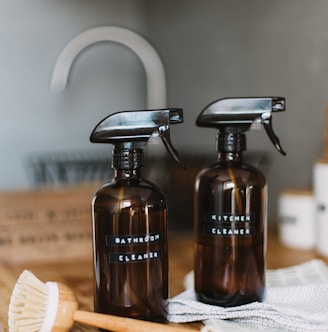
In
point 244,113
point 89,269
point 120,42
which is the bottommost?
point 89,269

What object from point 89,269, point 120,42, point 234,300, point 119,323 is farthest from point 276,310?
point 120,42

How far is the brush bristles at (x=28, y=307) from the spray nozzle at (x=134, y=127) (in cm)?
16

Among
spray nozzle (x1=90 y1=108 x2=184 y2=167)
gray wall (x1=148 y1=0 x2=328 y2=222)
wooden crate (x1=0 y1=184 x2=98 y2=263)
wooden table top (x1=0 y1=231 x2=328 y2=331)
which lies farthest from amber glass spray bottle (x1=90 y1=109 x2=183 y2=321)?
gray wall (x1=148 y1=0 x2=328 y2=222)

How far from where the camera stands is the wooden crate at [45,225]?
88 cm

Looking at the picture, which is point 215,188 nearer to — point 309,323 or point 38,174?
point 309,323

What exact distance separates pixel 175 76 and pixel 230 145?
67 cm

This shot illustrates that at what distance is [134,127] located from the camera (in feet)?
1.85

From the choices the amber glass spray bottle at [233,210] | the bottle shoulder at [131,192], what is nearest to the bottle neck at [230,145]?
the amber glass spray bottle at [233,210]

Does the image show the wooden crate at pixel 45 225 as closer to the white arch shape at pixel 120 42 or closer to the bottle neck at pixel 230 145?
the white arch shape at pixel 120 42

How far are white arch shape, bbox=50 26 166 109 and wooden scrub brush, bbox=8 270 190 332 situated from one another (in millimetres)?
445

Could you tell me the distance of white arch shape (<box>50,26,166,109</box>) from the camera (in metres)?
0.91

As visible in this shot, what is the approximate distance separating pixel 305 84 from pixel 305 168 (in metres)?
0.16

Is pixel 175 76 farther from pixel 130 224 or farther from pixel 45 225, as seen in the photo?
pixel 130 224

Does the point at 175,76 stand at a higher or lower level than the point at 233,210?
higher
